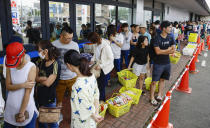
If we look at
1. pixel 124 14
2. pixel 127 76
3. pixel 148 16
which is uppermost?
pixel 148 16

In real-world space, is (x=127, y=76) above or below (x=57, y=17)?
below

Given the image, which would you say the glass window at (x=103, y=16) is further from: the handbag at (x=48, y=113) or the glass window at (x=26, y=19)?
the handbag at (x=48, y=113)

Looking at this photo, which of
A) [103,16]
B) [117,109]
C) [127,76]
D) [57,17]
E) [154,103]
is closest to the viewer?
[117,109]

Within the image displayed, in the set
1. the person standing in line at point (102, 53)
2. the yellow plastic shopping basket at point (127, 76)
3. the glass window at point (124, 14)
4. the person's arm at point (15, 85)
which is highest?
the glass window at point (124, 14)

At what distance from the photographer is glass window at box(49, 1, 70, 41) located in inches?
218

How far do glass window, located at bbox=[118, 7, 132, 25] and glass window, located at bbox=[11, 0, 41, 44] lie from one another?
201 inches

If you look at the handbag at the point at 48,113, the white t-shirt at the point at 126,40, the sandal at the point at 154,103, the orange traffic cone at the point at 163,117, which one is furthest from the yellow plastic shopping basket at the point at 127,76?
the handbag at the point at 48,113

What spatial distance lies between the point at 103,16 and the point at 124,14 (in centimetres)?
184

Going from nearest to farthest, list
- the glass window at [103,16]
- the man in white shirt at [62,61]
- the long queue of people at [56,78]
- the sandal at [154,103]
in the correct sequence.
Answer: the long queue of people at [56,78]
the man in white shirt at [62,61]
the sandal at [154,103]
the glass window at [103,16]

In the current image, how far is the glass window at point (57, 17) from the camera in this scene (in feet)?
18.2

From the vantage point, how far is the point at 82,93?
2025 mm

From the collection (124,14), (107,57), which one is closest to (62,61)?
(107,57)

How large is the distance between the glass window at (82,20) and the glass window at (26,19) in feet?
5.82

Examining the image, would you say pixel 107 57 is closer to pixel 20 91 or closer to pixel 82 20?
pixel 20 91
